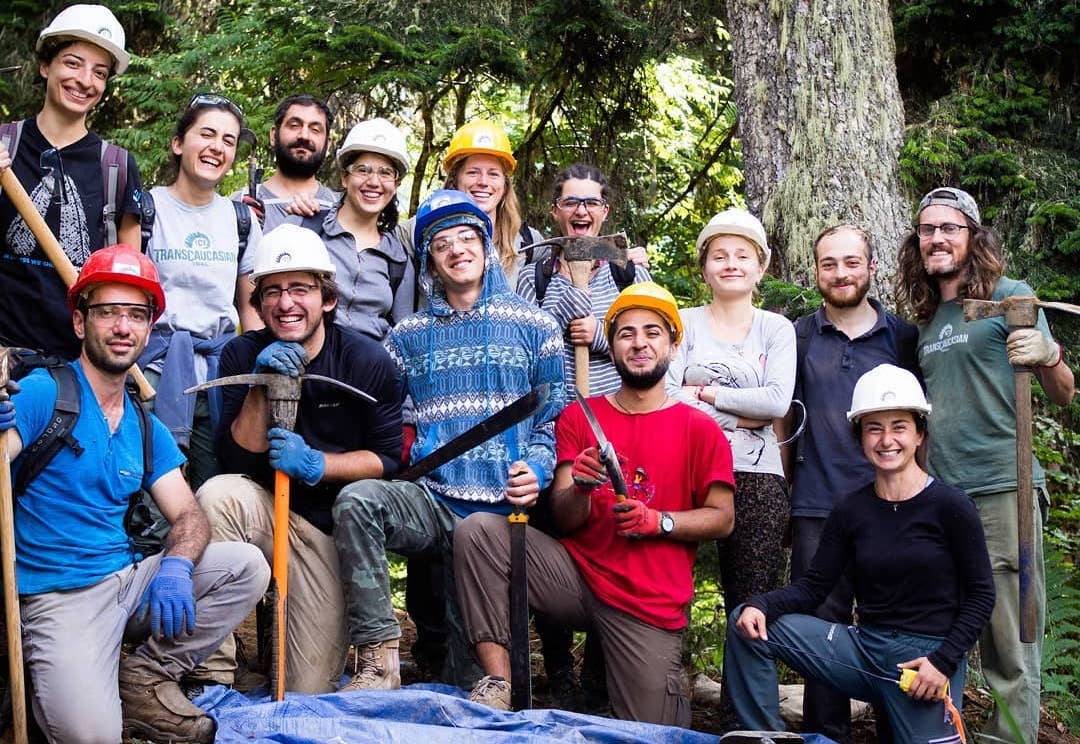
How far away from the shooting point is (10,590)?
422 cm

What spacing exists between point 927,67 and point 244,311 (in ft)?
18.1

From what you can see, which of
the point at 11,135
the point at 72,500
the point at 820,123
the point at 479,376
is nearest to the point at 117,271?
the point at 72,500

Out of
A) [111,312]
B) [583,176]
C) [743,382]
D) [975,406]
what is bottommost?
[975,406]

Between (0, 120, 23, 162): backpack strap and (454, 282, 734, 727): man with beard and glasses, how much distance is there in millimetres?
2604

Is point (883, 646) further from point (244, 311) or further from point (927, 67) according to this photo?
point (927, 67)

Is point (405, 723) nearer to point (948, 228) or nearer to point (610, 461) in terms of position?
point (610, 461)

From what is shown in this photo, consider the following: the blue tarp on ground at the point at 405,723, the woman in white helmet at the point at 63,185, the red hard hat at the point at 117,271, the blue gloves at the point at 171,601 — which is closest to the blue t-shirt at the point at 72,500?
the blue gloves at the point at 171,601

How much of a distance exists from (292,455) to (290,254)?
91 cm

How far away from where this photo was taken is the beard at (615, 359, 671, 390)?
16.3 feet

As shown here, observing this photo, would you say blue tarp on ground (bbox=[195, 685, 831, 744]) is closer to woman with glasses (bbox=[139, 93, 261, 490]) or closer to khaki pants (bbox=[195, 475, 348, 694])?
khaki pants (bbox=[195, 475, 348, 694])

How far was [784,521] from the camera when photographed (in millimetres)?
5121

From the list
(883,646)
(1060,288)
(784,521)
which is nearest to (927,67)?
(1060,288)

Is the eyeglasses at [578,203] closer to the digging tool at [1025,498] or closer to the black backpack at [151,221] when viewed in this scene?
the black backpack at [151,221]

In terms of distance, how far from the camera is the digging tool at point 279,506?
4.69m
